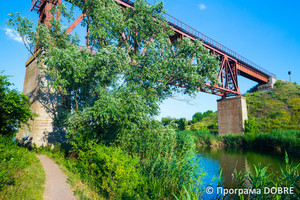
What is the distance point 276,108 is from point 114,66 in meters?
46.5

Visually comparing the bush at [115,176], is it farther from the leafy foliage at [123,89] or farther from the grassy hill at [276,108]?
the grassy hill at [276,108]

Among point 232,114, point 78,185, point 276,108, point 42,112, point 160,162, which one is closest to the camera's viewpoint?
point 78,185

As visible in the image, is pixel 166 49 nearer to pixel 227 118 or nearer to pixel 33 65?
pixel 33 65

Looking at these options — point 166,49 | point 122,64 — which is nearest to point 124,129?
point 122,64

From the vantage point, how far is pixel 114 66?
1036 centimetres

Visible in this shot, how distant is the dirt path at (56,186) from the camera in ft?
20.4

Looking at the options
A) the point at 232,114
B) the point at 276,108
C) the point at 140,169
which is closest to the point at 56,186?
the point at 140,169

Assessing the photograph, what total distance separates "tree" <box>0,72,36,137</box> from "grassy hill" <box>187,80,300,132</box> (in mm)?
40497

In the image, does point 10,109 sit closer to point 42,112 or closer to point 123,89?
point 42,112

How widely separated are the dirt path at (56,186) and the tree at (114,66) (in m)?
1.92

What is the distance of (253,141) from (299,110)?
78.6 feet

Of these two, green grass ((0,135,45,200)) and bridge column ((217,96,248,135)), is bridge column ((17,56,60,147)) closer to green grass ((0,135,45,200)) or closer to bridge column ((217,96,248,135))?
green grass ((0,135,45,200))

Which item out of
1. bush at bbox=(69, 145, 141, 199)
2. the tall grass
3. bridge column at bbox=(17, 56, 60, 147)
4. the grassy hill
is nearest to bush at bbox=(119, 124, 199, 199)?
the tall grass

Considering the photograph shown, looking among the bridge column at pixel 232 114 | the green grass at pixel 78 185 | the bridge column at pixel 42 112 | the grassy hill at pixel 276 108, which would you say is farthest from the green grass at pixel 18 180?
the grassy hill at pixel 276 108
